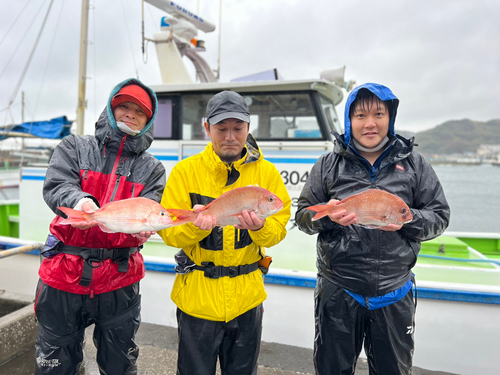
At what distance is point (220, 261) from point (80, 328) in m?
1.01

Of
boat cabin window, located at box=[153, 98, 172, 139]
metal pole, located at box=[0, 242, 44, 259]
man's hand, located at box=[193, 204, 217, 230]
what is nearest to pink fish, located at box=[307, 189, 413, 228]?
man's hand, located at box=[193, 204, 217, 230]

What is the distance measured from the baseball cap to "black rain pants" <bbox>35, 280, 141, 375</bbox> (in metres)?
1.26

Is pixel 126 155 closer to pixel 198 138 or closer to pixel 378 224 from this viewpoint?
pixel 378 224

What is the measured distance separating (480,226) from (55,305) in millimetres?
23702

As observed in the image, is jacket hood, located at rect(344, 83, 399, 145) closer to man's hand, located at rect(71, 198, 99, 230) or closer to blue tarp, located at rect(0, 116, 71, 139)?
man's hand, located at rect(71, 198, 99, 230)

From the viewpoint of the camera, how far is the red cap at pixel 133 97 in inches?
78.7

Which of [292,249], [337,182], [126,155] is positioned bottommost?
[292,249]

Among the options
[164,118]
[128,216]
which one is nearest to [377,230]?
[128,216]

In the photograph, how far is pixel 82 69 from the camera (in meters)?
7.57

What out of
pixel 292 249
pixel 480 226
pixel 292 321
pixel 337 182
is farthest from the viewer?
pixel 480 226

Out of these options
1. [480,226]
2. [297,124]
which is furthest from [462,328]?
[480,226]

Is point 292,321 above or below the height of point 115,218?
below

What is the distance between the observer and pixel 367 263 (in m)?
1.84

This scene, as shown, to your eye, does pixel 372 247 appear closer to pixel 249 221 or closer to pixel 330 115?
pixel 249 221
